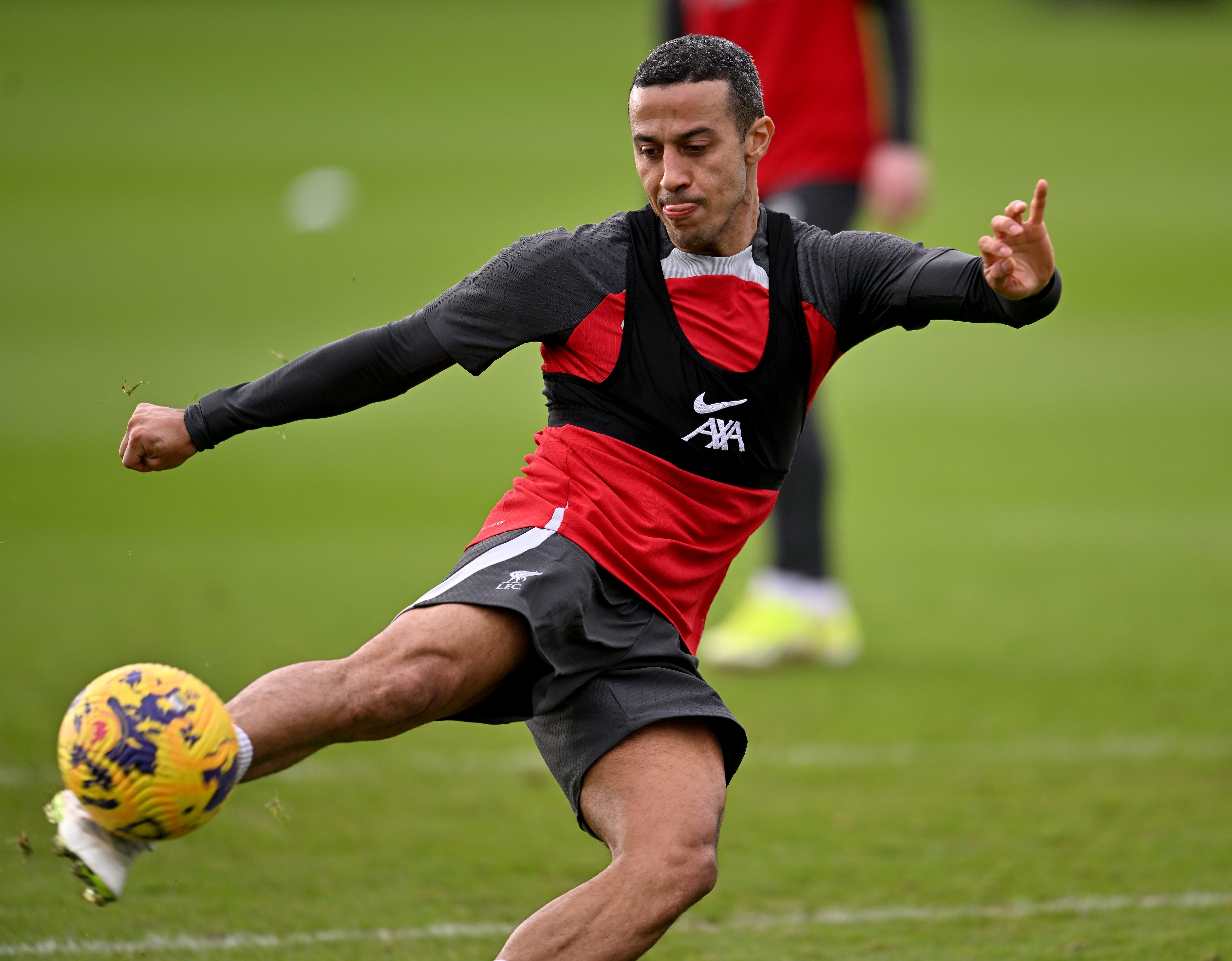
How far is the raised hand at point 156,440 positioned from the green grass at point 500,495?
1.42 metres

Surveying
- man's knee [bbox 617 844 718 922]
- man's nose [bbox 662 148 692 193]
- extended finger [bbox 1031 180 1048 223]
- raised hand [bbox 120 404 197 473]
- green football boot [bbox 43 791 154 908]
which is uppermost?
man's nose [bbox 662 148 692 193]

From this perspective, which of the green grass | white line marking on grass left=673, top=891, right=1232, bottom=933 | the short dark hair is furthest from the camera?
the green grass

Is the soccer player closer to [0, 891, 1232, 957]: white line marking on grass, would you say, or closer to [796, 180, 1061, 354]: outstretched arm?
[796, 180, 1061, 354]: outstretched arm

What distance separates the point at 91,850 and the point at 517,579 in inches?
39.3

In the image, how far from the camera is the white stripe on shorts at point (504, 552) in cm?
330

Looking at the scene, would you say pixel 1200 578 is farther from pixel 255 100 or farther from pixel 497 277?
pixel 255 100

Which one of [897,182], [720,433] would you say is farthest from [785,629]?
[720,433]

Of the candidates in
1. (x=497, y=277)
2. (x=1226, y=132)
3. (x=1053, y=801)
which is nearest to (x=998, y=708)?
(x=1053, y=801)

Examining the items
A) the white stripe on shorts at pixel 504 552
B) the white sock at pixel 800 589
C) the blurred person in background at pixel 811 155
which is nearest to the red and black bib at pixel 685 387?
the white stripe on shorts at pixel 504 552

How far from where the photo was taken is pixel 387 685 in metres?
3.05

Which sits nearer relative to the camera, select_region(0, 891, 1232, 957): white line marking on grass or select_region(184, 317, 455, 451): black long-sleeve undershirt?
select_region(184, 317, 455, 451): black long-sleeve undershirt

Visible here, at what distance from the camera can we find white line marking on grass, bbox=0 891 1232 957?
3.99 meters

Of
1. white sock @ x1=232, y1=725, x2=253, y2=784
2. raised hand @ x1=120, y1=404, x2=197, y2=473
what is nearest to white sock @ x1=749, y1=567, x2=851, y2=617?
raised hand @ x1=120, y1=404, x2=197, y2=473

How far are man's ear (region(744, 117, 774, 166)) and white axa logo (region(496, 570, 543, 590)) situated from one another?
1082 mm
